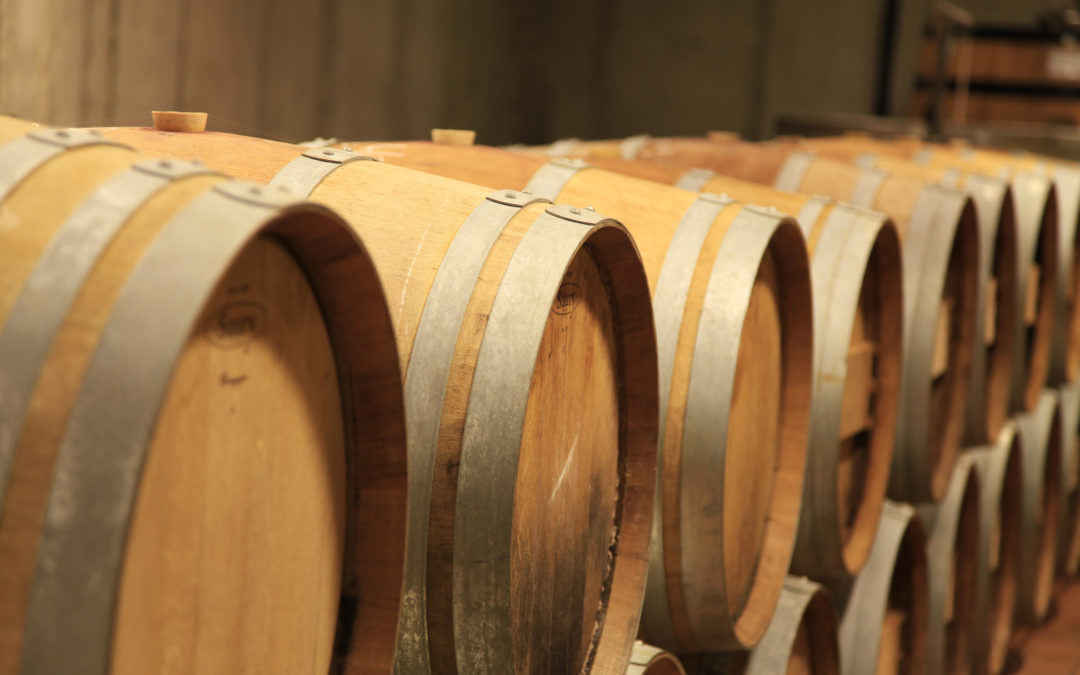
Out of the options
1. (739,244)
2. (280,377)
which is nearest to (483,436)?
(280,377)

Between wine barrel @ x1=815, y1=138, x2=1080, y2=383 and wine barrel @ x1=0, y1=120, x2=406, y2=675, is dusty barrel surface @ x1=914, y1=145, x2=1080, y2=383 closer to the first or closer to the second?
wine barrel @ x1=815, y1=138, x2=1080, y2=383

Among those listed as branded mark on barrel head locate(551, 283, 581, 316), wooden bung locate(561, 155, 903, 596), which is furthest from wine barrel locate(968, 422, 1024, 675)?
branded mark on barrel head locate(551, 283, 581, 316)

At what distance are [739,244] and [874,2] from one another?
29.1 feet

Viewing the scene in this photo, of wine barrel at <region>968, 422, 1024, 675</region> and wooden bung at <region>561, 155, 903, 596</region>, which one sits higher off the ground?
wooden bung at <region>561, 155, 903, 596</region>

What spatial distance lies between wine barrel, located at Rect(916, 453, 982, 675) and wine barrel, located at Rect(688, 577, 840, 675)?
2.41 ft

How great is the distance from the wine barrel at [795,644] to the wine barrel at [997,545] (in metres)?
1.21

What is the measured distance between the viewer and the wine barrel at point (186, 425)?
73cm

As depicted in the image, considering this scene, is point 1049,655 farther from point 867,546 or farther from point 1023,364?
point 867,546

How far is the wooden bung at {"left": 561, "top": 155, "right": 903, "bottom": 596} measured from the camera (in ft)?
7.22

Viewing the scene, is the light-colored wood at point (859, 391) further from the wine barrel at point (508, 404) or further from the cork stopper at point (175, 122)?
the cork stopper at point (175, 122)

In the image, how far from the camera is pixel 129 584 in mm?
809

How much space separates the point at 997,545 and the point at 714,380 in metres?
3.02

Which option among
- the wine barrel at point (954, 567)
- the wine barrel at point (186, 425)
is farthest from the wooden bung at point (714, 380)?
the wine barrel at point (954, 567)

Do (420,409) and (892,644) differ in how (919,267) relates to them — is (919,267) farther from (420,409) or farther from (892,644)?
(420,409)
